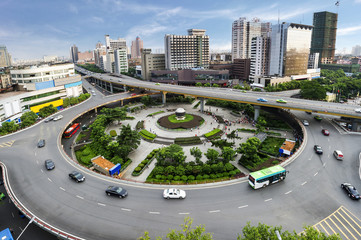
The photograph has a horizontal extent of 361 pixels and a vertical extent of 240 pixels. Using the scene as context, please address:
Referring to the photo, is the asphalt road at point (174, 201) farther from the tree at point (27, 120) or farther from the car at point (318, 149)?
the tree at point (27, 120)

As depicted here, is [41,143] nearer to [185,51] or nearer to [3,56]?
[185,51]

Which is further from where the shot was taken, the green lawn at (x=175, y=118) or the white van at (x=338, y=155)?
the green lawn at (x=175, y=118)

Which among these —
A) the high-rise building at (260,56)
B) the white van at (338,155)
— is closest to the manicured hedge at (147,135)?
the white van at (338,155)

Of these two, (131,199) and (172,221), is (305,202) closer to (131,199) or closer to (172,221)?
(172,221)

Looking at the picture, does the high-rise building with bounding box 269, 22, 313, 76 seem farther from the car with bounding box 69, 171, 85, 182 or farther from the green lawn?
the car with bounding box 69, 171, 85, 182

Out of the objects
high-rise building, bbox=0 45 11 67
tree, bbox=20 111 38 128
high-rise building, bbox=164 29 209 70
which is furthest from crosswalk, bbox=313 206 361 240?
high-rise building, bbox=0 45 11 67

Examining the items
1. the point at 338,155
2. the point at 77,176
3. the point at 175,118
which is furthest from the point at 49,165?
the point at 338,155
